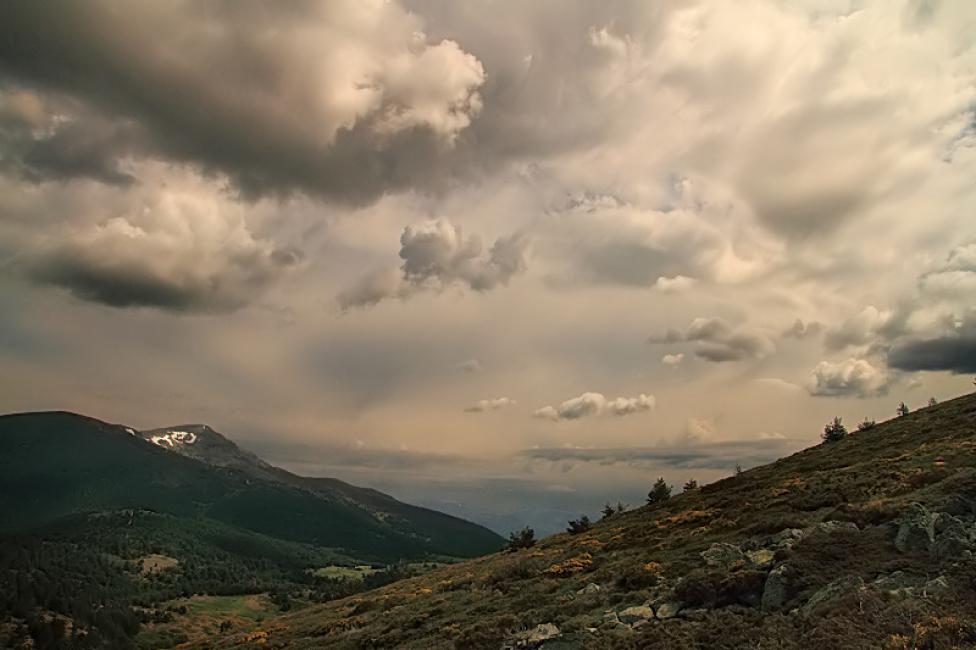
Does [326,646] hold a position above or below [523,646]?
below

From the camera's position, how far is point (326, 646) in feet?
114

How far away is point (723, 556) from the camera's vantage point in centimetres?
2755

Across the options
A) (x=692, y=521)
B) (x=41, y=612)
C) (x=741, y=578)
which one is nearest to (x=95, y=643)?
(x=41, y=612)

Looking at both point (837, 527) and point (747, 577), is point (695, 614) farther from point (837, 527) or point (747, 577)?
point (837, 527)

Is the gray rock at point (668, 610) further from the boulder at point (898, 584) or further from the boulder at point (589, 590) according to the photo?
the boulder at point (898, 584)

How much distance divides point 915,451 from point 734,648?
117 ft

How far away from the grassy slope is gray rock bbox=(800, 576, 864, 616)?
58 cm

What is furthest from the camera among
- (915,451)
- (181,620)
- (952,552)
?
(181,620)

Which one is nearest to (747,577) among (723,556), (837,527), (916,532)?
(723,556)

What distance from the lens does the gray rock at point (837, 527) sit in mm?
25141

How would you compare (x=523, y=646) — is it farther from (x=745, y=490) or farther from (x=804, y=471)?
(x=804, y=471)

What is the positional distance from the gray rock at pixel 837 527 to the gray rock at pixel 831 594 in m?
5.54

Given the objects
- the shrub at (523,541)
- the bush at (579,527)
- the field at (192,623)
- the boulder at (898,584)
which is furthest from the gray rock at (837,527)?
the field at (192,623)

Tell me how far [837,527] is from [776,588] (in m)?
6.84
